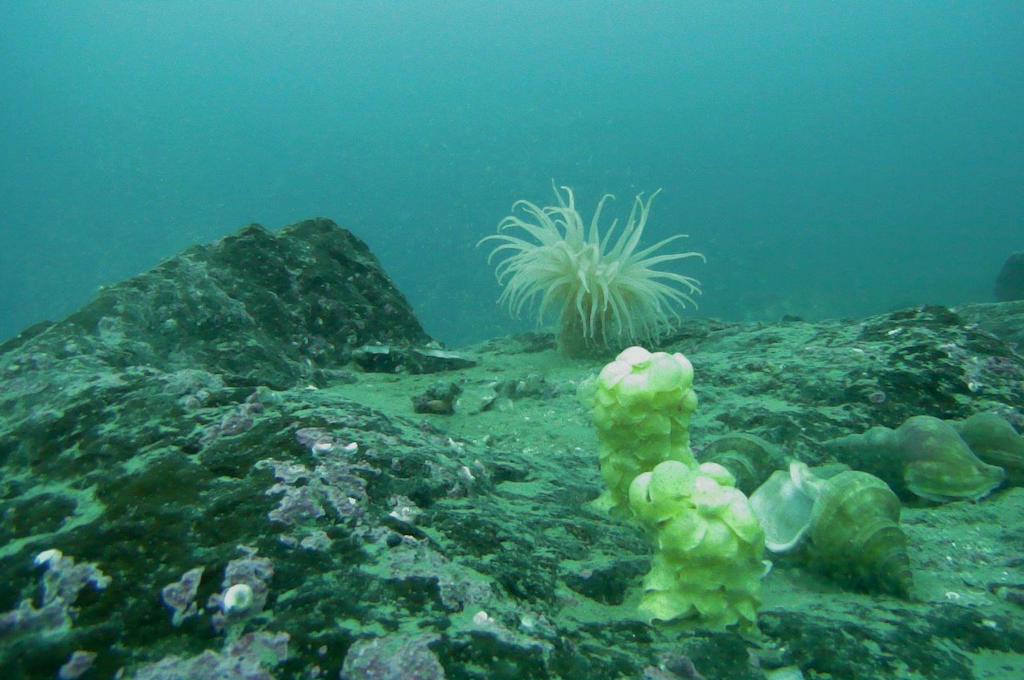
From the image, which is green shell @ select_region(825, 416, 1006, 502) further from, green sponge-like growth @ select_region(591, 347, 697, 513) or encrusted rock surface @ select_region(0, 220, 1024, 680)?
green sponge-like growth @ select_region(591, 347, 697, 513)

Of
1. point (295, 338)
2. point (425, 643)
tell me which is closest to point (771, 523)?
point (425, 643)

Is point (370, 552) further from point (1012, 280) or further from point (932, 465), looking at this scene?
point (1012, 280)

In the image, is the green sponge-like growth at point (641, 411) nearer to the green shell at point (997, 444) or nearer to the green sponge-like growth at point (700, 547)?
the green sponge-like growth at point (700, 547)

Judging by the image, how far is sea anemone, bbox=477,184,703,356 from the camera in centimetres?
546

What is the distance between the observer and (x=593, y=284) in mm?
5383

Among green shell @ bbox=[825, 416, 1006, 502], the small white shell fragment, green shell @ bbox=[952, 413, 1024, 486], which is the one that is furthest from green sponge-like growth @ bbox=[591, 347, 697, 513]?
green shell @ bbox=[952, 413, 1024, 486]

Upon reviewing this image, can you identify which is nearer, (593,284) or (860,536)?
(860,536)

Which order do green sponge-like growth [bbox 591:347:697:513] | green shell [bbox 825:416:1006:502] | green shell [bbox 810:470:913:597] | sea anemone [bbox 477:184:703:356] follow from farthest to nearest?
sea anemone [bbox 477:184:703:356] < green shell [bbox 825:416:1006:502] < green sponge-like growth [bbox 591:347:697:513] < green shell [bbox 810:470:913:597]

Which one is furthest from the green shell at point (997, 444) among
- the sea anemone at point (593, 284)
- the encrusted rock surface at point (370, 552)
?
the sea anemone at point (593, 284)

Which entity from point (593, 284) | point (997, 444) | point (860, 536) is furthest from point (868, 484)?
point (593, 284)

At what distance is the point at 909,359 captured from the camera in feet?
12.6

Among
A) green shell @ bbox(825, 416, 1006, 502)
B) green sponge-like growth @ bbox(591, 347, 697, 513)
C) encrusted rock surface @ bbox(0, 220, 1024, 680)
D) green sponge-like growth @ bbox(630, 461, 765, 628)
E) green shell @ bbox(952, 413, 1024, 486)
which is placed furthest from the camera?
green shell @ bbox(952, 413, 1024, 486)

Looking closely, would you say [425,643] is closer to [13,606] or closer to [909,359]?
[13,606]

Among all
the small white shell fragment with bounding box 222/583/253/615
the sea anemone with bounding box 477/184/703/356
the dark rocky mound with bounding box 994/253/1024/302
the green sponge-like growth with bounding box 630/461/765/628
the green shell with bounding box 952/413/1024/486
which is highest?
the sea anemone with bounding box 477/184/703/356
